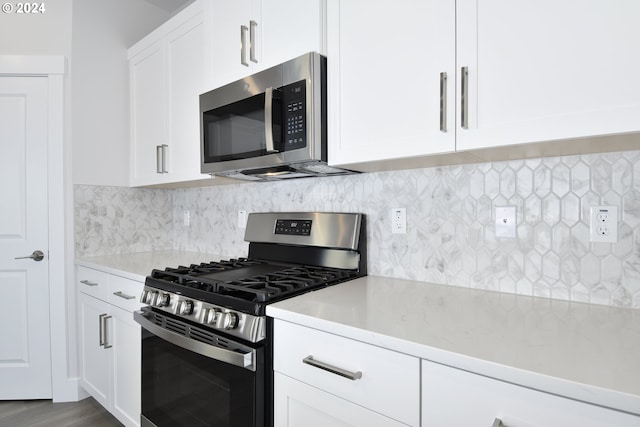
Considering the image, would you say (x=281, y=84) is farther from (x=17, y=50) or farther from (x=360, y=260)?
(x=17, y=50)

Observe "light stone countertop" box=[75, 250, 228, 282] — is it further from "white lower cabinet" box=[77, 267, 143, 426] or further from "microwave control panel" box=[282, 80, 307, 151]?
"microwave control panel" box=[282, 80, 307, 151]

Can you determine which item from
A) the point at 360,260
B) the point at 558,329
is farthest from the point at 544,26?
the point at 360,260

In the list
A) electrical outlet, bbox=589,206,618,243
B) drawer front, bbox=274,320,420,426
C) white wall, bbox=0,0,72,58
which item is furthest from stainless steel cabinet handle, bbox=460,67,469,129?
white wall, bbox=0,0,72,58

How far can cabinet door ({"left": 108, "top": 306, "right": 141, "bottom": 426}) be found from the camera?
1.84 m

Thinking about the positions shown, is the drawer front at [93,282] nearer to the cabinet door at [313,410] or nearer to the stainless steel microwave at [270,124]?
the stainless steel microwave at [270,124]

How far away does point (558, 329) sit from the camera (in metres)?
0.94

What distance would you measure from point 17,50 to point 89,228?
1.22 meters

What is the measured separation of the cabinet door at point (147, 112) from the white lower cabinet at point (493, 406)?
2082mm

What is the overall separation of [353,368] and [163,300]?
3.08ft

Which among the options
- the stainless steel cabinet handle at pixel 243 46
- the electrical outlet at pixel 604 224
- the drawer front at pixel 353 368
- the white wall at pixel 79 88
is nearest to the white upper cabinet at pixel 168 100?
the white wall at pixel 79 88

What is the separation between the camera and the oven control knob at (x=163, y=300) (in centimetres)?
154

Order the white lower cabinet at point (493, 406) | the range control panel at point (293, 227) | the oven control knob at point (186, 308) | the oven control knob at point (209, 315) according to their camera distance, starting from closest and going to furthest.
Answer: the white lower cabinet at point (493, 406)
the oven control knob at point (209, 315)
the oven control knob at point (186, 308)
the range control panel at point (293, 227)

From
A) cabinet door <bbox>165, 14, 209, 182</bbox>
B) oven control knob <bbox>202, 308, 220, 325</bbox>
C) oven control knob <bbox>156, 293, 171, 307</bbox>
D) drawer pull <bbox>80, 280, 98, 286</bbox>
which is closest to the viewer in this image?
oven control knob <bbox>202, 308, 220, 325</bbox>

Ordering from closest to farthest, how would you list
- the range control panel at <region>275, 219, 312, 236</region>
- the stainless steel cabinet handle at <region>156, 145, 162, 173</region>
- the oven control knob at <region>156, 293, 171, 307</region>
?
1. the oven control knob at <region>156, 293, 171, 307</region>
2. the range control panel at <region>275, 219, 312, 236</region>
3. the stainless steel cabinet handle at <region>156, 145, 162, 173</region>
